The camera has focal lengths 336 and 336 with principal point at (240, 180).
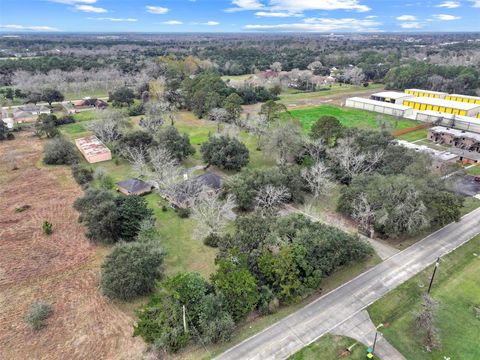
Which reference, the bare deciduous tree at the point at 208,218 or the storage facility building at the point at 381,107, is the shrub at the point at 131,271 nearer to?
the bare deciduous tree at the point at 208,218

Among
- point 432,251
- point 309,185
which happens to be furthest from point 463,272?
point 309,185

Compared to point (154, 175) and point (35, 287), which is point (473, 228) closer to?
point (154, 175)

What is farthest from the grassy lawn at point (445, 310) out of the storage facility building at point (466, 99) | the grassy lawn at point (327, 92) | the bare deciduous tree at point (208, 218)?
the grassy lawn at point (327, 92)

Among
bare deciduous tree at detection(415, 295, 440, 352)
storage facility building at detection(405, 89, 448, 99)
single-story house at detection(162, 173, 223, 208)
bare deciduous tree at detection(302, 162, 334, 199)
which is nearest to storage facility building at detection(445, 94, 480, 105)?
storage facility building at detection(405, 89, 448, 99)

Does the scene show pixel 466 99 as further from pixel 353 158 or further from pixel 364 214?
pixel 364 214

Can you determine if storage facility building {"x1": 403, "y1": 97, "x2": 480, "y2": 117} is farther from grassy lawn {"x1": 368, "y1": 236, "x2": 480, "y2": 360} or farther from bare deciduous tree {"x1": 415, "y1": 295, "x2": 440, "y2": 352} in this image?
bare deciduous tree {"x1": 415, "y1": 295, "x2": 440, "y2": 352}

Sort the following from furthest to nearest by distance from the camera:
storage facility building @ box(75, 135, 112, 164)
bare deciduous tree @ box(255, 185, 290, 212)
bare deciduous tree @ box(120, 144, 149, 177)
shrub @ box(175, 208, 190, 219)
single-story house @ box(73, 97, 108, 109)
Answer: single-story house @ box(73, 97, 108, 109) → storage facility building @ box(75, 135, 112, 164) → bare deciduous tree @ box(120, 144, 149, 177) → shrub @ box(175, 208, 190, 219) → bare deciduous tree @ box(255, 185, 290, 212)
